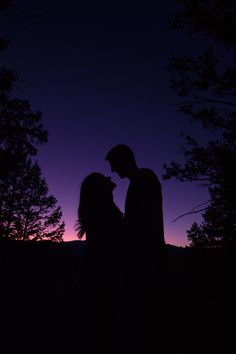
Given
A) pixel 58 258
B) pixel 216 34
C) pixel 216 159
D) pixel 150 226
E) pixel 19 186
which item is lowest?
pixel 150 226

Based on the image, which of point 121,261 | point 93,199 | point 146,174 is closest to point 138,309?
point 121,261

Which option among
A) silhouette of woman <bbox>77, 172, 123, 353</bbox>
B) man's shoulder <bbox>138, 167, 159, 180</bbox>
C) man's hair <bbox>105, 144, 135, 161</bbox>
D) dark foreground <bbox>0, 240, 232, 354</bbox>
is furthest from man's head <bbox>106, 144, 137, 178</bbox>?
dark foreground <bbox>0, 240, 232, 354</bbox>

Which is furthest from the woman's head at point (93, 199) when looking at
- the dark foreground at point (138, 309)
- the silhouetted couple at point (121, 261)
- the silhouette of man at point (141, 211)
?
the dark foreground at point (138, 309)

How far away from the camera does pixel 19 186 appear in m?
25.0

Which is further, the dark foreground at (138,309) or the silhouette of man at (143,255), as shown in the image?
the dark foreground at (138,309)

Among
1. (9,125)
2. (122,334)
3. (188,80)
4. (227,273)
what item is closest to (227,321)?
(227,273)

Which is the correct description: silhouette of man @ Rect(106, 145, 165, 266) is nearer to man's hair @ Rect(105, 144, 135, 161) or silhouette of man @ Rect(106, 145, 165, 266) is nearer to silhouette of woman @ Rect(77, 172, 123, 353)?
man's hair @ Rect(105, 144, 135, 161)

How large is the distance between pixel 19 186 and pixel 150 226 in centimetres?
2344

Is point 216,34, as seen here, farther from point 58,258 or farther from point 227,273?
point 58,258

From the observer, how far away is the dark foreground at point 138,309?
9.02ft

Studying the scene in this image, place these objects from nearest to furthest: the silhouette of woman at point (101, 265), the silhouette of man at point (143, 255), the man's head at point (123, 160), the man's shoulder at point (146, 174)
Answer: the silhouette of man at point (143, 255), the silhouette of woman at point (101, 265), the man's shoulder at point (146, 174), the man's head at point (123, 160)

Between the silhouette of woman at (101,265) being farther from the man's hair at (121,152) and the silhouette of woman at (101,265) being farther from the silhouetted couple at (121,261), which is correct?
the man's hair at (121,152)

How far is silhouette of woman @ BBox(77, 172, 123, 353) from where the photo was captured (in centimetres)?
271

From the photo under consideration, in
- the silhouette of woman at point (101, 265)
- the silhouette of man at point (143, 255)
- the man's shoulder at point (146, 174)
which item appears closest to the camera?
the silhouette of man at point (143, 255)
